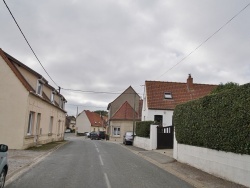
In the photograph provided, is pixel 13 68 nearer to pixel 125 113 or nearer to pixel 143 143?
pixel 143 143

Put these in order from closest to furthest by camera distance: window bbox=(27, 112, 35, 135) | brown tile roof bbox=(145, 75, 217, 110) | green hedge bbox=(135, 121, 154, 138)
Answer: window bbox=(27, 112, 35, 135)
green hedge bbox=(135, 121, 154, 138)
brown tile roof bbox=(145, 75, 217, 110)

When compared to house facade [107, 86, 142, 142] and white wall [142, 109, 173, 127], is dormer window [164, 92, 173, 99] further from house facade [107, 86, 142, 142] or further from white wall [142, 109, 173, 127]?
house facade [107, 86, 142, 142]

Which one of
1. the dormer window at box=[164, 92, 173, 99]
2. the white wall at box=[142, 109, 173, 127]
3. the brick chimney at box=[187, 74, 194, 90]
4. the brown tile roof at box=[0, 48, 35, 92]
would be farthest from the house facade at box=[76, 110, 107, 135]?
the brown tile roof at box=[0, 48, 35, 92]

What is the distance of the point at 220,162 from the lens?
1302 cm

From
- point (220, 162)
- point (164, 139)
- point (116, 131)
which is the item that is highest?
point (116, 131)

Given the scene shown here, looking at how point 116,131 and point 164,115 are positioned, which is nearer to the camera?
point 164,115

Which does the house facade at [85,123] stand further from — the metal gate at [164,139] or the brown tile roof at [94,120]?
the metal gate at [164,139]

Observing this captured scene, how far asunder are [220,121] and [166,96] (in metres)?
30.1

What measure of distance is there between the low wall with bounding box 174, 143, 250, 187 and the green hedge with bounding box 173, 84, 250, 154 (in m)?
0.24

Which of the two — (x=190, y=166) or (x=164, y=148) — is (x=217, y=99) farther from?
(x=164, y=148)

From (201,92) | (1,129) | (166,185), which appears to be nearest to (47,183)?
(166,185)

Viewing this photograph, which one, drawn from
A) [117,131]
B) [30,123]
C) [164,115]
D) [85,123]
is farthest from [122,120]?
[85,123]

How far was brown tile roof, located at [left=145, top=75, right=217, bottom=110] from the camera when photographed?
42.1m

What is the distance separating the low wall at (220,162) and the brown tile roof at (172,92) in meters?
24.0
